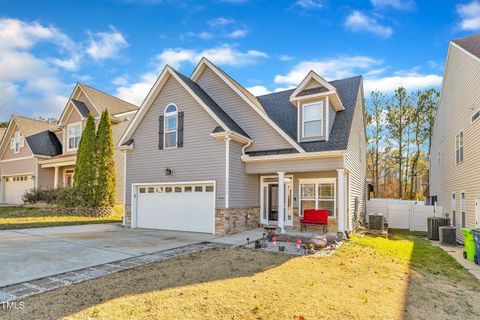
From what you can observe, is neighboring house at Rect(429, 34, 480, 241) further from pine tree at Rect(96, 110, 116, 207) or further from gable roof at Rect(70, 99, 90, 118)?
gable roof at Rect(70, 99, 90, 118)

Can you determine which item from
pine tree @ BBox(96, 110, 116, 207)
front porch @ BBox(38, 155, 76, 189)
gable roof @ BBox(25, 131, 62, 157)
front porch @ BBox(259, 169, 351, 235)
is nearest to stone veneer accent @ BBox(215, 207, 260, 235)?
front porch @ BBox(259, 169, 351, 235)

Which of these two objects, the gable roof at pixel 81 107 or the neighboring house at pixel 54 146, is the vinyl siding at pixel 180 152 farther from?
the gable roof at pixel 81 107

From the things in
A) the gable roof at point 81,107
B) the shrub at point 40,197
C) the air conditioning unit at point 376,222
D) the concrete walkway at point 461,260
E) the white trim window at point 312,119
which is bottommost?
the concrete walkway at point 461,260

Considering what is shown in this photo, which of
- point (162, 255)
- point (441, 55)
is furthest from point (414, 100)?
point (162, 255)

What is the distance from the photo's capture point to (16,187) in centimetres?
2598

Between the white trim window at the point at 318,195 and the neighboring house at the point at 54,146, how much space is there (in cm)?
1470

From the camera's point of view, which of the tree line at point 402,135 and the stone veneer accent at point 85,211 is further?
the tree line at point 402,135

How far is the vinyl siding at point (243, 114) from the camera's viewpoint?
13039mm

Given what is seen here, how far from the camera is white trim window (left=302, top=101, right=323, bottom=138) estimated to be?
502 inches

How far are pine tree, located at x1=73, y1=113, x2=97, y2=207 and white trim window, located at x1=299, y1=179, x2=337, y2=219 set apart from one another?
12.5 m

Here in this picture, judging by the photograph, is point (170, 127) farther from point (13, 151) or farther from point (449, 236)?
point (13, 151)

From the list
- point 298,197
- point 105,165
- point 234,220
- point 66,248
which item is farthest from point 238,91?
point 105,165

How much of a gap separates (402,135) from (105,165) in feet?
91.9

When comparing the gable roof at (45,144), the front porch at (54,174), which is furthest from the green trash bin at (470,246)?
the gable roof at (45,144)
